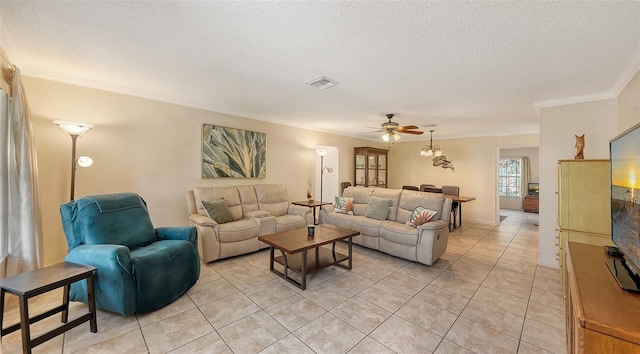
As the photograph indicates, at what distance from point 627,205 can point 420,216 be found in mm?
2214

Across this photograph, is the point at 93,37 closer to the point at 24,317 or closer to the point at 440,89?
the point at 24,317

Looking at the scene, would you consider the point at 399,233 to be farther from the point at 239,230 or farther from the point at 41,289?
the point at 41,289

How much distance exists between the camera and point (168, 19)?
1.74 m

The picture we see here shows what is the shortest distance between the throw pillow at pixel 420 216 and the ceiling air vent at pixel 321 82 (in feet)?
7.22

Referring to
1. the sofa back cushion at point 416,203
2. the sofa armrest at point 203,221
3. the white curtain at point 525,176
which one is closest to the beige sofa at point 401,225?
the sofa back cushion at point 416,203

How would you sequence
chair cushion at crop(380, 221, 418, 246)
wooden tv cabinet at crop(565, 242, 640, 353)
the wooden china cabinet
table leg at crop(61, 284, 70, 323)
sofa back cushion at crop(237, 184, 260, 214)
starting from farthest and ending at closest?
1. the wooden china cabinet
2. sofa back cushion at crop(237, 184, 260, 214)
3. chair cushion at crop(380, 221, 418, 246)
4. table leg at crop(61, 284, 70, 323)
5. wooden tv cabinet at crop(565, 242, 640, 353)

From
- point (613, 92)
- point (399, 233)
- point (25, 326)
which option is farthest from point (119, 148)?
point (613, 92)

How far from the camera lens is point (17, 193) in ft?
7.45

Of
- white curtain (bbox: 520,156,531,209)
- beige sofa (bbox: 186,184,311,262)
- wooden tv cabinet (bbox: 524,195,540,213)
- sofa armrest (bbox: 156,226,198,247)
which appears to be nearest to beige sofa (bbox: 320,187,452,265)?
beige sofa (bbox: 186,184,311,262)

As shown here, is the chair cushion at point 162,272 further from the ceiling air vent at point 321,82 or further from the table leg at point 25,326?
the ceiling air vent at point 321,82

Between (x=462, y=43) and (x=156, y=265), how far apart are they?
325 centimetres

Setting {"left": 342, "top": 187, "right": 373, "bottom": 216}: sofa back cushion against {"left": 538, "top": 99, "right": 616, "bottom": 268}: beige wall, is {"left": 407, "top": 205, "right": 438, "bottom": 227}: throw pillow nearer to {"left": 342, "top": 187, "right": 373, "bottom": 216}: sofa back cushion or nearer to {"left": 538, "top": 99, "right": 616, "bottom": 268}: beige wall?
{"left": 342, "top": 187, "right": 373, "bottom": 216}: sofa back cushion

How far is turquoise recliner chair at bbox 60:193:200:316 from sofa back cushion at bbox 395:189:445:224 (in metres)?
3.03

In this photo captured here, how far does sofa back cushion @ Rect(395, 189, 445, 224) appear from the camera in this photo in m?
3.64
